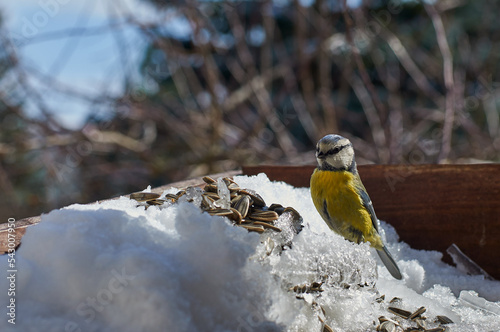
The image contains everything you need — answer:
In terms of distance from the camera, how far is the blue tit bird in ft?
4.82

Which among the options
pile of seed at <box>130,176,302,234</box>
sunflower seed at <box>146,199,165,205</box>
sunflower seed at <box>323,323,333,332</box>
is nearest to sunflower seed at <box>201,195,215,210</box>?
pile of seed at <box>130,176,302,234</box>

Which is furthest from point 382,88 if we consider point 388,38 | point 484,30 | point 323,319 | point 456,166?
point 323,319

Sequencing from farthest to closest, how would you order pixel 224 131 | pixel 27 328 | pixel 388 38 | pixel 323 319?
pixel 224 131 < pixel 388 38 < pixel 323 319 < pixel 27 328

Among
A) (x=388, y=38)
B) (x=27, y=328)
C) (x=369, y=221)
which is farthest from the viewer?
(x=388, y=38)

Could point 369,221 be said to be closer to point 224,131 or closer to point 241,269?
point 241,269

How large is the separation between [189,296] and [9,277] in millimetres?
303

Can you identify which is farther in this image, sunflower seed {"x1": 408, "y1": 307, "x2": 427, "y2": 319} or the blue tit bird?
the blue tit bird

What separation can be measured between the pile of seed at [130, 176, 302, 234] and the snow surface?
0.17ft

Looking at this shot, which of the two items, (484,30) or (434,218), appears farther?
(484,30)

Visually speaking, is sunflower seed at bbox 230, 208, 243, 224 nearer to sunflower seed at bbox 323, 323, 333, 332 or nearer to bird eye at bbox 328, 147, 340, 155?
sunflower seed at bbox 323, 323, 333, 332

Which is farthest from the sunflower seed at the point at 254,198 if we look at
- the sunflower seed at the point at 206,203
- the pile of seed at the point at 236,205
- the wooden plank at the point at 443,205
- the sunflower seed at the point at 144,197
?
the wooden plank at the point at 443,205

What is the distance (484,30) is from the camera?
4.27 metres

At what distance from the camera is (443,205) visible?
5.55 ft

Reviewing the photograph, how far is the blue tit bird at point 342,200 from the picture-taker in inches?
57.8
